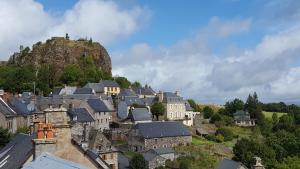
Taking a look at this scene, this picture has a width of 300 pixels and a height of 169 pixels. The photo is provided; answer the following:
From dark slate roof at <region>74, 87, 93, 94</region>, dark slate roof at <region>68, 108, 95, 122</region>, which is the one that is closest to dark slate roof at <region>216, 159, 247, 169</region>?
dark slate roof at <region>68, 108, 95, 122</region>

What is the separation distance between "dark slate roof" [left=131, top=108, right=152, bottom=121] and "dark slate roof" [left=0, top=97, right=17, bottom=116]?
24.9 m

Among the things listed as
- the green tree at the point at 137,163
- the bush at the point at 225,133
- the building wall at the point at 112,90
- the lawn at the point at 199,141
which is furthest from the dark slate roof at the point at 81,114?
the building wall at the point at 112,90

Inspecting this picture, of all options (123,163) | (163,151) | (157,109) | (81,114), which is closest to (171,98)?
(157,109)

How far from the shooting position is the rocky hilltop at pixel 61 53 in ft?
418

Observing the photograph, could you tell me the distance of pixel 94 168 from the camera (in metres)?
18.5

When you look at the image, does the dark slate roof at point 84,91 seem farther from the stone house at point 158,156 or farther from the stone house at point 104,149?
the stone house at point 104,149

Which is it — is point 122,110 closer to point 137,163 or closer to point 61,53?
point 137,163

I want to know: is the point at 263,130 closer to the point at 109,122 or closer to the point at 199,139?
the point at 199,139

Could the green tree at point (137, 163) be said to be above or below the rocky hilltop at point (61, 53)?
below

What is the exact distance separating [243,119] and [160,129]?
41436 millimetres

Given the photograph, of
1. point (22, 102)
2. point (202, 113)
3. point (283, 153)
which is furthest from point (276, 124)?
point (22, 102)

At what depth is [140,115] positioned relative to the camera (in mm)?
82938

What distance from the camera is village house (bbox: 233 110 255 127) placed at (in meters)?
109

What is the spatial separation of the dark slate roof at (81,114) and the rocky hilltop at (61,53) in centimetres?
4953
